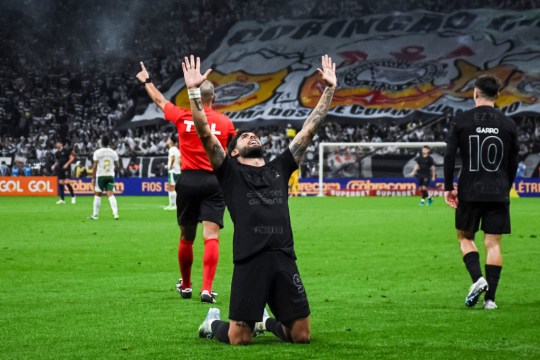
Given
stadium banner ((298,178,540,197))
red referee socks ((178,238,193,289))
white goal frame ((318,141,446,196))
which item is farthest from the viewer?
stadium banner ((298,178,540,197))

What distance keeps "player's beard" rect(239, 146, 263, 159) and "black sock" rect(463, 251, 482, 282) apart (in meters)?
2.84

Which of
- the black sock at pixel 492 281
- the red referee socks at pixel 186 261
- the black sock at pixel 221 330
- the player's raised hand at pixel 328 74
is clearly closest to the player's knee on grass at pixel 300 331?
the black sock at pixel 221 330

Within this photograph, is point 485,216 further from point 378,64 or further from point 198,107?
point 378,64

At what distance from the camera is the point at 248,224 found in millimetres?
7469

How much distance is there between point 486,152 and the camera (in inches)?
372

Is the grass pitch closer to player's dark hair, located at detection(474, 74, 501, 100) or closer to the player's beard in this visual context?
the player's beard

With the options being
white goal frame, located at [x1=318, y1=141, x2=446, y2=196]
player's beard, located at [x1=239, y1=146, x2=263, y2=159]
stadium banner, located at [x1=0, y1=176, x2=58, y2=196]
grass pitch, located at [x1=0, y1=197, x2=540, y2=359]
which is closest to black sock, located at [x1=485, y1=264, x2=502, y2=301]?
grass pitch, located at [x1=0, y1=197, x2=540, y2=359]

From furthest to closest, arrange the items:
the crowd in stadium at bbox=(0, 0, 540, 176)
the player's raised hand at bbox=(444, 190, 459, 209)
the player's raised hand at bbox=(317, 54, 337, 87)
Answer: the crowd in stadium at bbox=(0, 0, 540, 176) → the player's raised hand at bbox=(444, 190, 459, 209) → the player's raised hand at bbox=(317, 54, 337, 87)

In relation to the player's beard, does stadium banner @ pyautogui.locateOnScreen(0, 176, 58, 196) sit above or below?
above

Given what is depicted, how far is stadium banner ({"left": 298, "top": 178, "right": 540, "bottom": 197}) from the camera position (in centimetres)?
4422

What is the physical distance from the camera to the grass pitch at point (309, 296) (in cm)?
718

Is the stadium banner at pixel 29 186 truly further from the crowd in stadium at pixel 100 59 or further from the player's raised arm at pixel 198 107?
the player's raised arm at pixel 198 107

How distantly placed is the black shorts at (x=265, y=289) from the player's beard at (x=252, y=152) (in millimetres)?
844

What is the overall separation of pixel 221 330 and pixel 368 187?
37.7 metres
